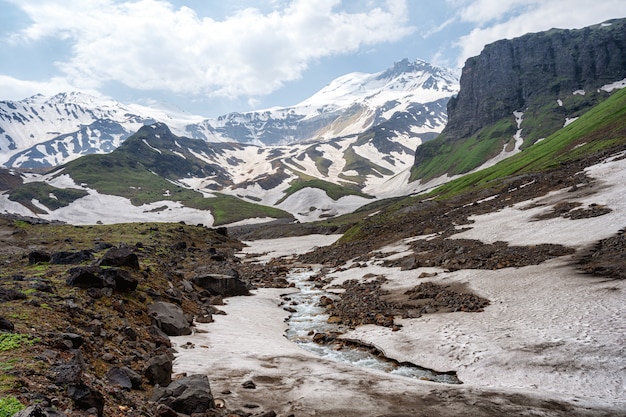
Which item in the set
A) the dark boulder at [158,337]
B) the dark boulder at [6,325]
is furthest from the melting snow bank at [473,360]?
the dark boulder at [6,325]

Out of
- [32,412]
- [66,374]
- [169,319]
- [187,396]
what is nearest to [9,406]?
[32,412]

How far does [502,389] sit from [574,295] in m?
12.9

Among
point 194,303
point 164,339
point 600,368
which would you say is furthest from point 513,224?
point 164,339

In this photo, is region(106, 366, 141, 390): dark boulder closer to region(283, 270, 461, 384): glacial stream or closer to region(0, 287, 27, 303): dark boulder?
region(0, 287, 27, 303): dark boulder

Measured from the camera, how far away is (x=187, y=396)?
12836 mm

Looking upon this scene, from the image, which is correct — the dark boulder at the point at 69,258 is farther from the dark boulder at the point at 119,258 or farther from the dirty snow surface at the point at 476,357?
the dirty snow surface at the point at 476,357

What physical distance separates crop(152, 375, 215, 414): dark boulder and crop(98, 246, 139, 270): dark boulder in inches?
690

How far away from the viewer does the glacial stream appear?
65.6 ft

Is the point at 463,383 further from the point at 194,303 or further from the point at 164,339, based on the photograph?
the point at 194,303

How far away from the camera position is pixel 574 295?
81.1 feet

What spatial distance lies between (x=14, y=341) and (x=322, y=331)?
20.0 m

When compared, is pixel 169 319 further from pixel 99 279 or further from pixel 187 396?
pixel 187 396

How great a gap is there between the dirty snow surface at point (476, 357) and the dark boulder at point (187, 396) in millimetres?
1551

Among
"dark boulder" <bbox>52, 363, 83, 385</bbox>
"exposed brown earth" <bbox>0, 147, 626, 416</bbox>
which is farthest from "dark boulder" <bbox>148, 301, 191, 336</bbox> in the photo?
"dark boulder" <bbox>52, 363, 83, 385</bbox>
